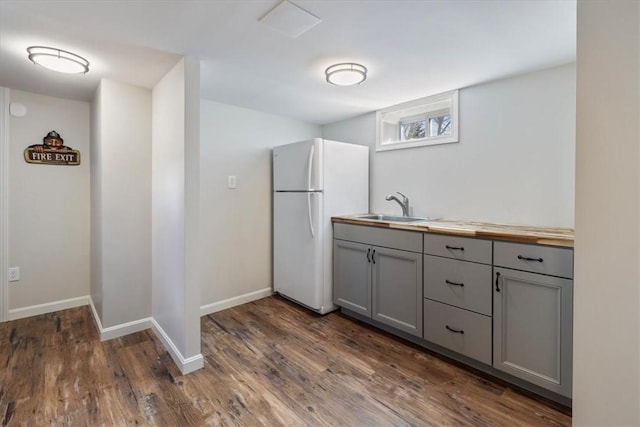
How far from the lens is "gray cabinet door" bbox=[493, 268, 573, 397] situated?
5.25 feet

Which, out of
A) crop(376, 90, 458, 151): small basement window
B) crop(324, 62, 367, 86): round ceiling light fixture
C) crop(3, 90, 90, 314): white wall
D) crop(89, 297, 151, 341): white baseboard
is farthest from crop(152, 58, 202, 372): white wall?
crop(376, 90, 458, 151): small basement window

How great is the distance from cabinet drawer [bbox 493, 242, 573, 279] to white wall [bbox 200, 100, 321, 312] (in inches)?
90.0

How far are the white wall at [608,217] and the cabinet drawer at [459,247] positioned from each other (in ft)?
2.99

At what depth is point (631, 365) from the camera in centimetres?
85

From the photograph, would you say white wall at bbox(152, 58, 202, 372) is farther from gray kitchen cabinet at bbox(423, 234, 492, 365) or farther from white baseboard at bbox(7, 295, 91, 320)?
gray kitchen cabinet at bbox(423, 234, 492, 365)

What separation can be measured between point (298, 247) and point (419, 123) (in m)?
1.71

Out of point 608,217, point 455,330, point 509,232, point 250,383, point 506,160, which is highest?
point 506,160

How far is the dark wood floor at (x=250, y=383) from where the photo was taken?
5.18 ft

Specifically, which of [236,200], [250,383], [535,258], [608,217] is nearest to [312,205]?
[236,200]

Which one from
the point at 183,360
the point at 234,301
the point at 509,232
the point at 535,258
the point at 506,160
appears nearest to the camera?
the point at 535,258

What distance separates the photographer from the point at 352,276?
2.76 metres

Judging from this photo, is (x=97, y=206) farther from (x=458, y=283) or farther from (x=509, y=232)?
(x=509, y=232)

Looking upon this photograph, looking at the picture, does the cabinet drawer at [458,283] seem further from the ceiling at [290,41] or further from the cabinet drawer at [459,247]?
the ceiling at [290,41]

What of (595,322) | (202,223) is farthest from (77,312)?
(595,322)
